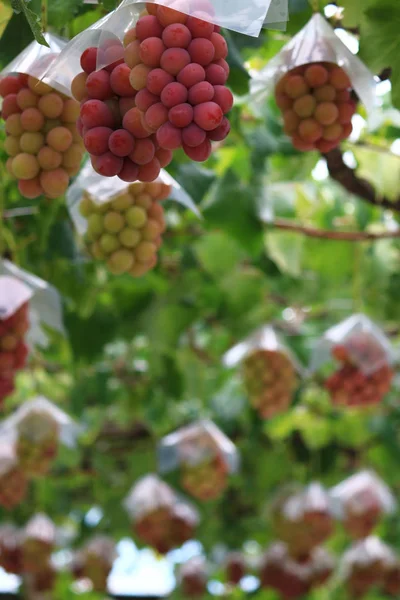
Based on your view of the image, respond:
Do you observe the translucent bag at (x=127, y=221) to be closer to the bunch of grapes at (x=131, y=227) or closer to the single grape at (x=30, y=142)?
the bunch of grapes at (x=131, y=227)

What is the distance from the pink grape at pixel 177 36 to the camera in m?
0.81

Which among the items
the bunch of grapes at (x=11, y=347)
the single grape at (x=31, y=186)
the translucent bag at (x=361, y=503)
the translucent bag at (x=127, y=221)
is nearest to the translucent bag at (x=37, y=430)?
the bunch of grapes at (x=11, y=347)

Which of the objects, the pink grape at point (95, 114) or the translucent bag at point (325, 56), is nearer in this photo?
the pink grape at point (95, 114)

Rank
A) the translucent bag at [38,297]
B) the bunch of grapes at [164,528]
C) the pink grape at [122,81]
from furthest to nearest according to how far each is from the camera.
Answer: the bunch of grapes at [164,528], the translucent bag at [38,297], the pink grape at [122,81]

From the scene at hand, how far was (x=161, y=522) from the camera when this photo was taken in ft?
11.7

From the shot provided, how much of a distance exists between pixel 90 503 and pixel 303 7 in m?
4.45

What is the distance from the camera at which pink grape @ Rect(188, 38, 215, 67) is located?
807mm

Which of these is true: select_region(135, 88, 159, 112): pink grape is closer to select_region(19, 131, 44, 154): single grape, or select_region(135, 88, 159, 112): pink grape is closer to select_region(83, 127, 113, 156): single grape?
select_region(83, 127, 113, 156): single grape

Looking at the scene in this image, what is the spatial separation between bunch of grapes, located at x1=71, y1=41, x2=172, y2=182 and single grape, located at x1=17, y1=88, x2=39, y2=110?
0.21 m

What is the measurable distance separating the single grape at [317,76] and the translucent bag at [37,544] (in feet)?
10.4

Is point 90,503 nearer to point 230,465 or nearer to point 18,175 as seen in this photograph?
point 230,465

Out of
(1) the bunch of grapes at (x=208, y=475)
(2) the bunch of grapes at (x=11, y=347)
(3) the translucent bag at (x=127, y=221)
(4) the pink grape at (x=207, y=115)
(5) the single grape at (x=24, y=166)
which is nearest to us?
(4) the pink grape at (x=207, y=115)

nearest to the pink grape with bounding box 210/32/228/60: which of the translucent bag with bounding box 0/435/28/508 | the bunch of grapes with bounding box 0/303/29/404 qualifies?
the bunch of grapes with bounding box 0/303/29/404

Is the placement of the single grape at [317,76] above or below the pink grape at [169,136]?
below
